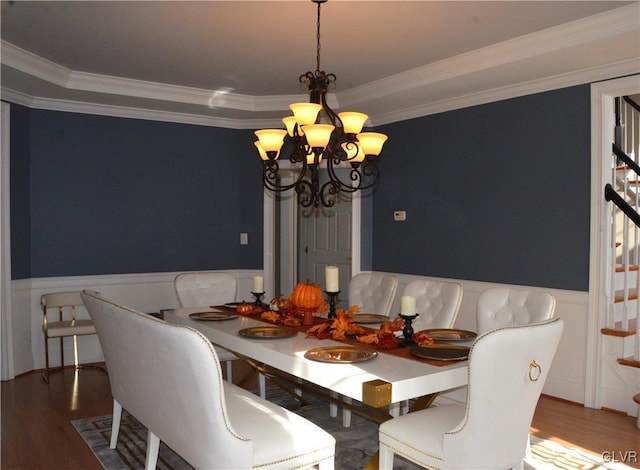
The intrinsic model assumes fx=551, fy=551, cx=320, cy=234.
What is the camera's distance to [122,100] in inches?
200

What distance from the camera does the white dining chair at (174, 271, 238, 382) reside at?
4.22 meters

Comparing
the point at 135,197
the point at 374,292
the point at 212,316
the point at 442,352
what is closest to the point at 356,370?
the point at 442,352

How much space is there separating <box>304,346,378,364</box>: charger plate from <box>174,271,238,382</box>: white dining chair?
189 cm

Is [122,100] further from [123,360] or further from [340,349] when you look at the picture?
[340,349]

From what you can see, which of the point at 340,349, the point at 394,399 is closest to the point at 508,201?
the point at 340,349

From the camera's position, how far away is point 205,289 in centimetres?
433

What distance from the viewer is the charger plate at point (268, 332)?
275 centimetres

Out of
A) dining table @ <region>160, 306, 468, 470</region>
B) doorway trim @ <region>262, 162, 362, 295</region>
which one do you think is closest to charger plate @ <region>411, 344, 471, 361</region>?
dining table @ <region>160, 306, 468, 470</region>

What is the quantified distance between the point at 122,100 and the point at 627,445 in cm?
478

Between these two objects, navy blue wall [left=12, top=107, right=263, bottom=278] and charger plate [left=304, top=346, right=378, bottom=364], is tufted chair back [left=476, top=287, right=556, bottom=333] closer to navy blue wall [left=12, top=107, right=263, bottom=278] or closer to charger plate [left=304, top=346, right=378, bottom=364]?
charger plate [left=304, top=346, right=378, bottom=364]

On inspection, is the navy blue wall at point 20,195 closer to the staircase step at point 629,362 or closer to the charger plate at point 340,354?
the charger plate at point 340,354

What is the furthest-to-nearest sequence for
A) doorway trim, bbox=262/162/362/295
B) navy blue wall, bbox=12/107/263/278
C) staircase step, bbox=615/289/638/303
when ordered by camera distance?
doorway trim, bbox=262/162/362/295, navy blue wall, bbox=12/107/263/278, staircase step, bbox=615/289/638/303

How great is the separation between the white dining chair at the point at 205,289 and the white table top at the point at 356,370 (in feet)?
5.35

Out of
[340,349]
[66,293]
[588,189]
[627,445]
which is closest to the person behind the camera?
[340,349]
